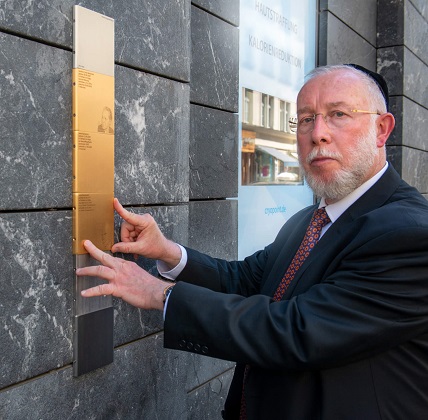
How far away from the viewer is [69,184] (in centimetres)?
228

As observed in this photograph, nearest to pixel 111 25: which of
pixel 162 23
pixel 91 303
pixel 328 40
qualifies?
pixel 162 23

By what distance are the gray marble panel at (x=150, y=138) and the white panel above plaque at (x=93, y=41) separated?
133 millimetres

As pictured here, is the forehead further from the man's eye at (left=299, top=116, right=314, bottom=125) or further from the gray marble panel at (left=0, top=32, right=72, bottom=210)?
the gray marble panel at (left=0, top=32, right=72, bottom=210)

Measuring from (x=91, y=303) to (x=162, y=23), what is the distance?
1452mm

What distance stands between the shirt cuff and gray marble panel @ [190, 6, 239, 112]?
52.6 inches

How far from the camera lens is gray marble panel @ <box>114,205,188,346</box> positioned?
2.62 m

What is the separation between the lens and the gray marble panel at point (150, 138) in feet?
8.42

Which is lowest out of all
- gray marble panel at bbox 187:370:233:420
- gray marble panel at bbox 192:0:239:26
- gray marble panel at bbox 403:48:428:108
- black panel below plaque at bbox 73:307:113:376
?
gray marble panel at bbox 187:370:233:420

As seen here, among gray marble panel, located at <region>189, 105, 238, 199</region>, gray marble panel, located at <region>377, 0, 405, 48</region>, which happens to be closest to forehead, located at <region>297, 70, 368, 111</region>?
gray marble panel, located at <region>189, 105, 238, 199</region>

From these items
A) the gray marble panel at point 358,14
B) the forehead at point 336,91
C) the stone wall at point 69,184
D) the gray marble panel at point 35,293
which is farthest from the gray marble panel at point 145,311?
the gray marble panel at point 358,14

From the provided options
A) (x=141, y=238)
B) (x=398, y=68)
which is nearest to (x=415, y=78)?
(x=398, y=68)

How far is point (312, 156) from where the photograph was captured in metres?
2.42

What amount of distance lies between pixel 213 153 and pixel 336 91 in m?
1.53

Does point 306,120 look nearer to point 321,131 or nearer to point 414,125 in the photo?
point 321,131
